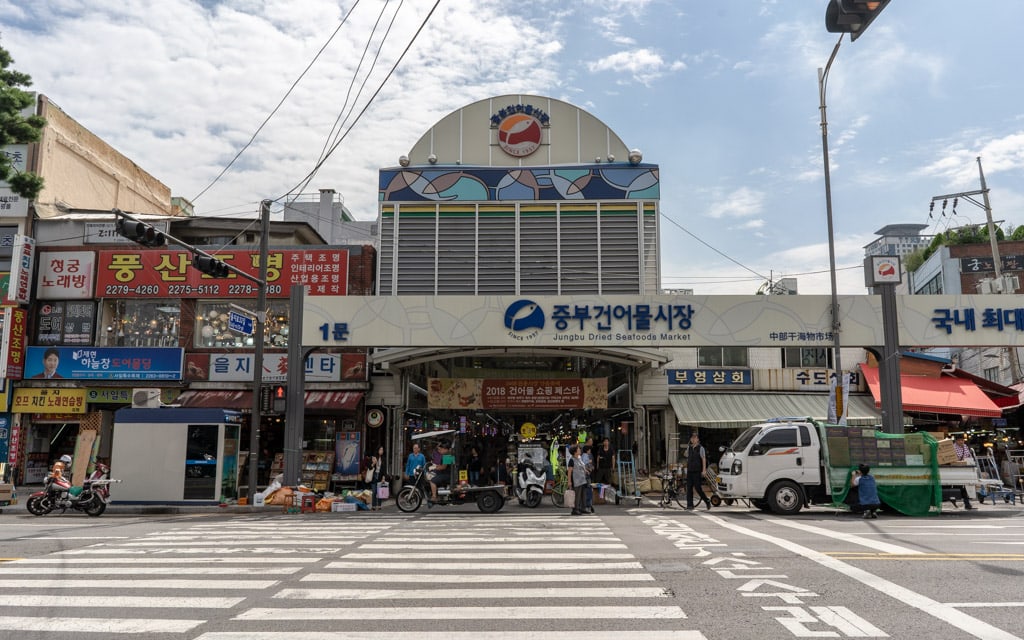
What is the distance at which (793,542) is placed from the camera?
11430mm

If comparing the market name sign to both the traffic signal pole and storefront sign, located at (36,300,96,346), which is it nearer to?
the traffic signal pole

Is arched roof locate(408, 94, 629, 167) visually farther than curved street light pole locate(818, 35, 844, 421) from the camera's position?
Yes

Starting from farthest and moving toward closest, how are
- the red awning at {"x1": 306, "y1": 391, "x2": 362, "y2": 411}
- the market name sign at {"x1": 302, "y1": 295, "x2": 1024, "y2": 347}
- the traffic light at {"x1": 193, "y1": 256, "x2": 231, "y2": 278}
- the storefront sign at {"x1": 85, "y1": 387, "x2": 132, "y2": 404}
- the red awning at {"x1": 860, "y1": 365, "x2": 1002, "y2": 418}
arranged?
the storefront sign at {"x1": 85, "y1": 387, "x2": 132, "y2": 404} < the red awning at {"x1": 860, "y1": 365, "x2": 1002, "y2": 418} < the red awning at {"x1": 306, "y1": 391, "x2": 362, "y2": 411} < the market name sign at {"x1": 302, "y1": 295, "x2": 1024, "y2": 347} < the traffic light at {"x1": 193, "y1": 256, "x2": 231, "y2": 278}

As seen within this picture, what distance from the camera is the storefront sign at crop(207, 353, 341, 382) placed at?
2578 cm

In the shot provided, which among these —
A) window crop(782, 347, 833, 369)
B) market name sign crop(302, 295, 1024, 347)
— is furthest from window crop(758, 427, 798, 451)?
A: window crop(782, 347, 833, 369)

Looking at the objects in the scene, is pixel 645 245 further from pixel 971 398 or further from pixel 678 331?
pixel 971 398

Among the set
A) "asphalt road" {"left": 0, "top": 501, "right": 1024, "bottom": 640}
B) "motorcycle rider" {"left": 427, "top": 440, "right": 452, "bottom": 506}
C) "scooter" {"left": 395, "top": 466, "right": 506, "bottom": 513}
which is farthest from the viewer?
"motorcycle rider" {"left": 427, "top": 440, "right": 452, "bottom": 506}

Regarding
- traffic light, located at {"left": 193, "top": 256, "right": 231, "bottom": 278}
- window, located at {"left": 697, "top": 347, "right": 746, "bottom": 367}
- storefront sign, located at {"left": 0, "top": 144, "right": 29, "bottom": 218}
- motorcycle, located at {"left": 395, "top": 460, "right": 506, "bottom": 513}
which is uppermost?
storefront sign, located at {"left": 0, "top": 144, "right": 29, "bottom": 218}

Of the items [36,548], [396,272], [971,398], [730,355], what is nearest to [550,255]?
[396,272]

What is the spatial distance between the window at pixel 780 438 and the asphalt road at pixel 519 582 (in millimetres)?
3149

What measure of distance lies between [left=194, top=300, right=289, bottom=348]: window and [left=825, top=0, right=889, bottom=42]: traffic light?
22.1 metres

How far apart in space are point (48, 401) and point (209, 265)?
1241 cm

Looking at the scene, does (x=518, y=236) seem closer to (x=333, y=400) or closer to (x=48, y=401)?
(x=333, y=400)

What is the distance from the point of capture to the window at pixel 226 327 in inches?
1043
